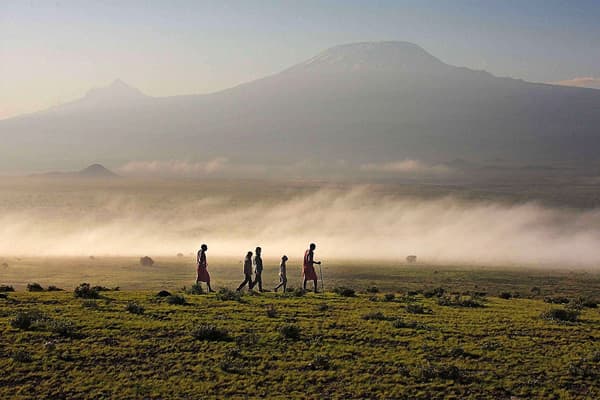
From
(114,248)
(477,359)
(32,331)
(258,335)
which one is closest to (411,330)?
(477,359)

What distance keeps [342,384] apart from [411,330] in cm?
455

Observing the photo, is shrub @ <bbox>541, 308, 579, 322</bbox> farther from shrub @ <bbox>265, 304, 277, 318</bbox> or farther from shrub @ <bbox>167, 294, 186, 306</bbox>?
shrub @ <bbox>167, 294, 186, 306</bbox>

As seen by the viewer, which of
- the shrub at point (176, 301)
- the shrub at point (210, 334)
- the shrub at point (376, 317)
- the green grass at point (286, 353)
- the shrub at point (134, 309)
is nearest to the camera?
the green grass at point (286, 353)

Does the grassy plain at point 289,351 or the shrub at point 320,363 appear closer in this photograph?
the grassy plain at point 289,351

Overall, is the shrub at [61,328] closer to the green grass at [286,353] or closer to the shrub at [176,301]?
the green grass at [286,353]

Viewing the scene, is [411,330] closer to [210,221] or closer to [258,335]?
[258,335]

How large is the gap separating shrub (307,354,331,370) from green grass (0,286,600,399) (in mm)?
48

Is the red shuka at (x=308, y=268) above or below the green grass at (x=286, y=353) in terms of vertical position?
above

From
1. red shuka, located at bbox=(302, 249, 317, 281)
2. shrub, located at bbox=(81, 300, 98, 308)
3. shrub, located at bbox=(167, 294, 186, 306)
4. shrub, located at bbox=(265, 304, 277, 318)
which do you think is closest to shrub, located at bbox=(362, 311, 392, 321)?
shrub, located at bbox=(265, 304, 277, 318)

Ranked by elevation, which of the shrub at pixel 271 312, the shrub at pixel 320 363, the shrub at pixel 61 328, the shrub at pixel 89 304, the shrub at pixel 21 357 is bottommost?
the shrub at pixel 320 363

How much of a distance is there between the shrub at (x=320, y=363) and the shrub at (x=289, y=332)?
5.44 feet

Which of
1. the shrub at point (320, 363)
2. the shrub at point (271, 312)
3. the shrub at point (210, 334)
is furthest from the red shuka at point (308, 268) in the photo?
the shrub at point (320, 363)

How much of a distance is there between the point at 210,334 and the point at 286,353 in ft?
6.98

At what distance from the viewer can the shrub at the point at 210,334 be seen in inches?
671
